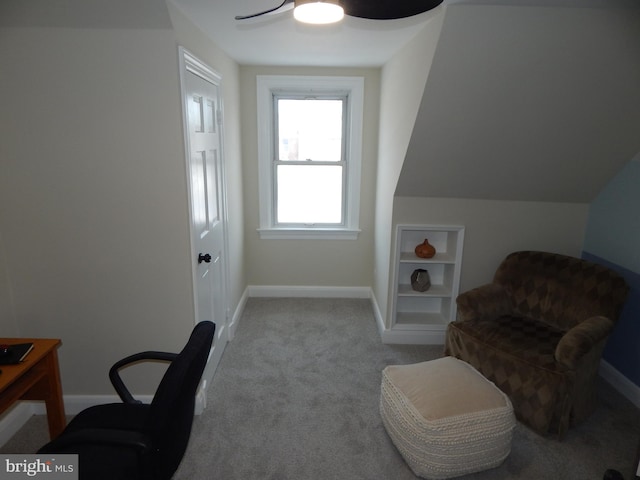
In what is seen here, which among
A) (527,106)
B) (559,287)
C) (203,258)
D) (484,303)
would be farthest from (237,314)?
(527,106)

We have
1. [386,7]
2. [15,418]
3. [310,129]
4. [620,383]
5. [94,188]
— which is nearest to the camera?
[386,7]

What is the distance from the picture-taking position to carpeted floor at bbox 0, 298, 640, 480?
2066mm

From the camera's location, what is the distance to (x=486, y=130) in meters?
2.55

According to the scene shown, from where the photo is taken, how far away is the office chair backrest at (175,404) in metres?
1.36

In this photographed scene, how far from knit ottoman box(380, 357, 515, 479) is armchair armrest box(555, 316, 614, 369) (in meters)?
0.44

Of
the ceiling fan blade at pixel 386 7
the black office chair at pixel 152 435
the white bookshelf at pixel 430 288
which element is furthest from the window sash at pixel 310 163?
the ceiling fan blade at pixel 386 7

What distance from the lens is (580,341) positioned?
2.20m

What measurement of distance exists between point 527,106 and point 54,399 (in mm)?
2927

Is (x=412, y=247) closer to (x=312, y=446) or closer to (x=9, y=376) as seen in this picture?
(x=312, y=446)

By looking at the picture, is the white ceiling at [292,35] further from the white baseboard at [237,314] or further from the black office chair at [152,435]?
the white baseboard at [237,314]

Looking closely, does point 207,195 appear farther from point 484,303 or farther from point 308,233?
point 484,303

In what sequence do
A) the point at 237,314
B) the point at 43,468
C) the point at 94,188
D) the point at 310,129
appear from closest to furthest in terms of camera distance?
1. the point at 43,468
2. the point at 94,188
3. the point at 237,314
4. the point at 310,129

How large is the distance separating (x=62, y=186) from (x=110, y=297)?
0.65 meters

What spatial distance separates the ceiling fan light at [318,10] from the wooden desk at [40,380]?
1.77 m
